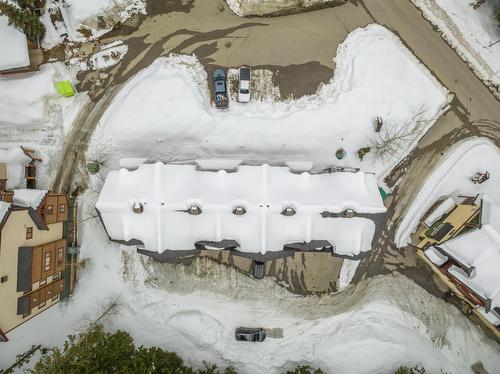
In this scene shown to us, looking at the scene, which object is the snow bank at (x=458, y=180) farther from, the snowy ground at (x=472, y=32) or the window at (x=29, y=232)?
the window at (x=29, y=232)

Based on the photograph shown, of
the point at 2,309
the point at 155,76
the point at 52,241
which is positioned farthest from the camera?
the point at 155,76

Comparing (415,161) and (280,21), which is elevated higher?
(280,21)

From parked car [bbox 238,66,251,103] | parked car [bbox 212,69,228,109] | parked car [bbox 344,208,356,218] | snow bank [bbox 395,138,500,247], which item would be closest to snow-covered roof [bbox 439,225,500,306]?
snow bank [bbox 395,138,500,247]

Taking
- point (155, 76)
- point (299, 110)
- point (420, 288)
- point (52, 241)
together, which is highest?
point (155, 76)

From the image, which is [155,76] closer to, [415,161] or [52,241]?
[52,241]

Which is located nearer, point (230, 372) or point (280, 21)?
point (230, 372)

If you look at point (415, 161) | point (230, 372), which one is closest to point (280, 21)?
point (415, 161)
